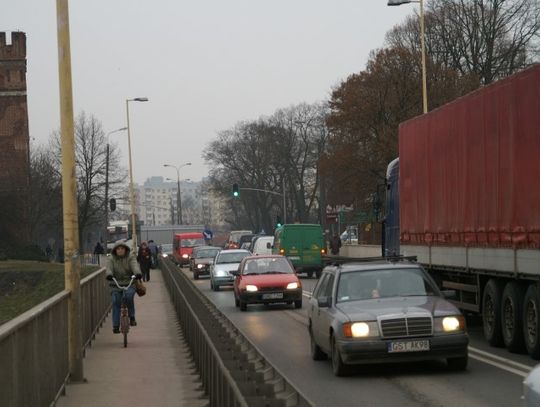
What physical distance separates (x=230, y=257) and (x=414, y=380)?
28.2 meters

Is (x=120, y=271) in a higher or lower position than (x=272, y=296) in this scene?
higher

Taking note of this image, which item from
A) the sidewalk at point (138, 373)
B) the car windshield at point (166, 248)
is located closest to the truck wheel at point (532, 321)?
the sidewalk at point (138, 373)

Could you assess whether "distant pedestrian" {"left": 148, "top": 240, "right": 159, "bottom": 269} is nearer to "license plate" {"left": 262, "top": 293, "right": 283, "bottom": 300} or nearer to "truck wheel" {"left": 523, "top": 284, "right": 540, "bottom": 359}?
"license plate" {"left": 262, "top": 293, "right": 283, "bottom": 300}

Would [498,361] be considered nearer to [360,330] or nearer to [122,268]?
[360,330]

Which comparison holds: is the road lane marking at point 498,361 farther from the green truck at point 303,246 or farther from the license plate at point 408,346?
the green truck at point 303,246

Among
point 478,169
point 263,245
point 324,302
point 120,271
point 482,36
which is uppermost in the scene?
point 482,36

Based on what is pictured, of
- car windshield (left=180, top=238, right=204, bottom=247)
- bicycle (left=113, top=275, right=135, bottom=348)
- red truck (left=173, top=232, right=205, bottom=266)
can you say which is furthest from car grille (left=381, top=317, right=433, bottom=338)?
red truck (left=173, top=232, right=205, bottom=266)

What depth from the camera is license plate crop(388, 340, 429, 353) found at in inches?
520

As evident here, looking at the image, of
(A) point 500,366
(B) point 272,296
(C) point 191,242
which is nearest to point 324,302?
(A) point 500,366

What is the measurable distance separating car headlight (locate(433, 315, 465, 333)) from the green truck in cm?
3339

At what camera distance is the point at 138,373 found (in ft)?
48.6

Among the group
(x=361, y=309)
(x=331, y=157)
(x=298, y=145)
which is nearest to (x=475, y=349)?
(x=361, y=309)

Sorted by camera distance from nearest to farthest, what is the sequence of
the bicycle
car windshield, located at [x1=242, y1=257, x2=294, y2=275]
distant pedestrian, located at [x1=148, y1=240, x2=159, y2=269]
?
the bicycle < car windshield, located at [x1=242, y1=257, x2=294, y2=275] < distant pedestrian, located at [x1=148, y1=240, x2=159, y2=269]

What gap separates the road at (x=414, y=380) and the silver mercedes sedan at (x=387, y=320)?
276mm
